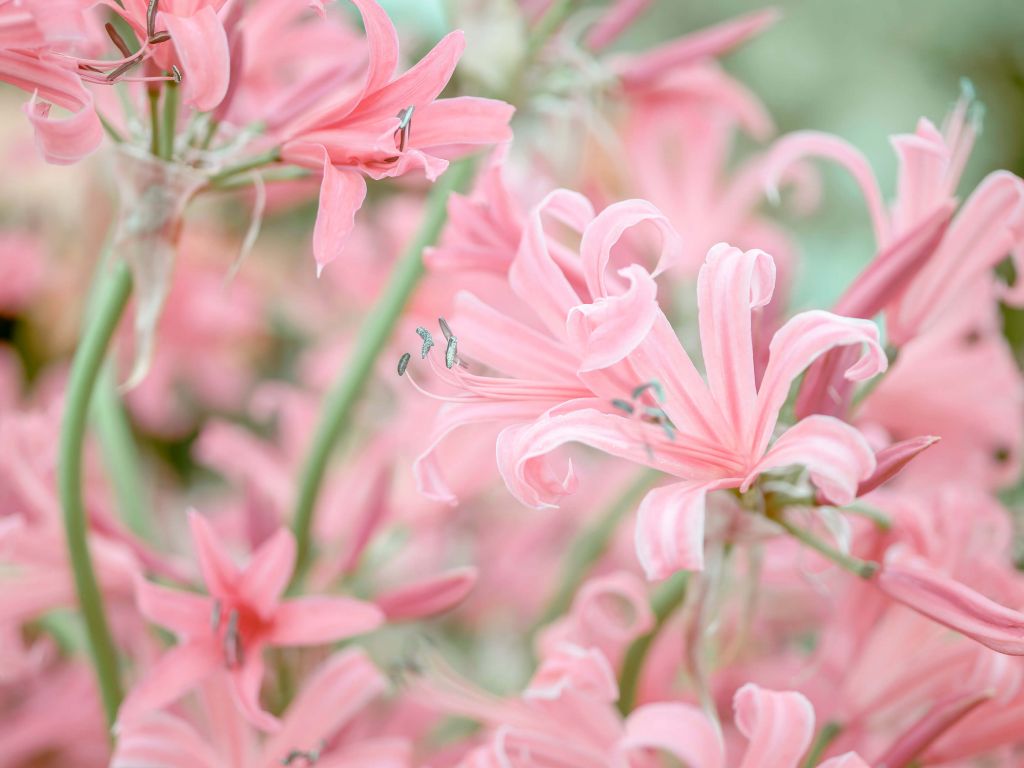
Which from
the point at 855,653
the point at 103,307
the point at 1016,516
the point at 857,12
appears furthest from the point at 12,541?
the point at 857,12

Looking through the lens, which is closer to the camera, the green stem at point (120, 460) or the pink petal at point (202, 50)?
the pink petal at point (202, 50)

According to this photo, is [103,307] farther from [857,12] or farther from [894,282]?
[857,12]

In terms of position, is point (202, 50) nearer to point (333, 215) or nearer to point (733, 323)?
point (333, 215)

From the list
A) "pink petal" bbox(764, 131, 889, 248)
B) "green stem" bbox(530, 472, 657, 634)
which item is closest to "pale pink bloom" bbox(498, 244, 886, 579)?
"pink petal" bbox(764, 131, 889, 248)

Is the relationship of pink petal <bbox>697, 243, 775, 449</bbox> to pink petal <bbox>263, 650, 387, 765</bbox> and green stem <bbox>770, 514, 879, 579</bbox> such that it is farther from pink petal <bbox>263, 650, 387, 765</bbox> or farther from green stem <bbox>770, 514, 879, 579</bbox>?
pink petal <bbox>263, 650, 387, 765</bbox>

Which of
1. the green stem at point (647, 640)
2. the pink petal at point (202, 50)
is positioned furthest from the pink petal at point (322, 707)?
the pink petal at point (202, 50)

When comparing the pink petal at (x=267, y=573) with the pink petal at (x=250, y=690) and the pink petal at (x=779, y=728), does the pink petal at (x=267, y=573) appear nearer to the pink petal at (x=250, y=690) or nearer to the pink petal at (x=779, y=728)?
the pink petal at (x=250, y=690)
